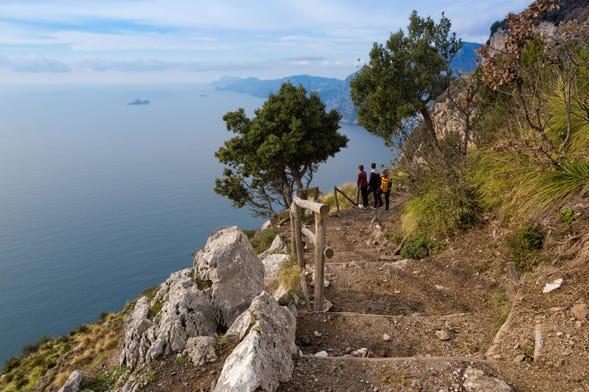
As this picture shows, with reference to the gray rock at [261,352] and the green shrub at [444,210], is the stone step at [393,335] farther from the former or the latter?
the green shrub at [444,210]

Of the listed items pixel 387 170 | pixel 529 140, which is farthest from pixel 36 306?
pixel 529 140

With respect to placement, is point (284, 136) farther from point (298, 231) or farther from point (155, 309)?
point (155, 309)

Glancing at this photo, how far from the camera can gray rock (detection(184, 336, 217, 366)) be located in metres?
5.54

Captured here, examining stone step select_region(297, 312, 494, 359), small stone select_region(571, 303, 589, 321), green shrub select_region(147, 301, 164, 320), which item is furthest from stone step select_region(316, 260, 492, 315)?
green shrub select_region(147, 301, 164, 320)

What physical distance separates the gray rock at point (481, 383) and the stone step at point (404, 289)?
10.9ft

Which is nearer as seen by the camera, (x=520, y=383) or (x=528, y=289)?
(x=520, y=383)

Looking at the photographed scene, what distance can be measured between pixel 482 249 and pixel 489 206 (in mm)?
1502

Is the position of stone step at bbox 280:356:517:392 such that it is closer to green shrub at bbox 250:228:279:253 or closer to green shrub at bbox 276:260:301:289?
green shrub at bbox 276:260:301:289

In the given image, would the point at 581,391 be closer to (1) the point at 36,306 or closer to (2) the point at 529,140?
(2) the point at 529,140

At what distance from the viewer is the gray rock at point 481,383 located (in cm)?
442

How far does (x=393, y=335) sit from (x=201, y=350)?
134 inches

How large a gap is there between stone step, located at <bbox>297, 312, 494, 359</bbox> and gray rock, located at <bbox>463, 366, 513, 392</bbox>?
1142 mm

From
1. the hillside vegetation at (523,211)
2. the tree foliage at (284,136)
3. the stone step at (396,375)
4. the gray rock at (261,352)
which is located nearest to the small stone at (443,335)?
the hillside vegetation at (523,211)

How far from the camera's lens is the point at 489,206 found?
10.5 metres
